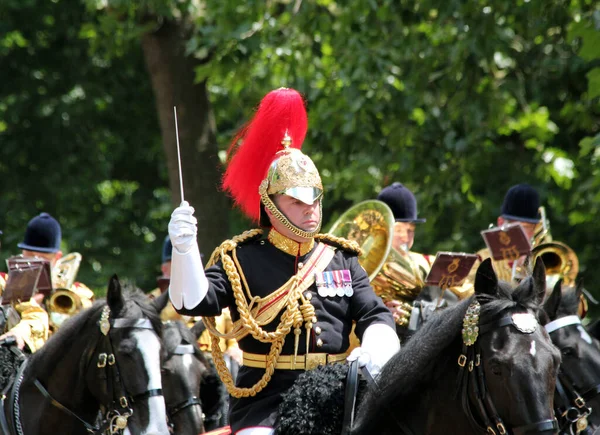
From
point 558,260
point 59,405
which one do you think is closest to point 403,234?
point 558,260

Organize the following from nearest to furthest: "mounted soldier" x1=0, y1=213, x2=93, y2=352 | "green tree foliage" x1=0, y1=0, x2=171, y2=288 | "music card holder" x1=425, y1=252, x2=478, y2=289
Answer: "mounted soldier" x1=0, y1=213, x2=93, y2=352, "music card holder" x1=425, y1=252, x2=478, y2=289, "green tree foliage" x1=0, y1=0, x2=171, y2=288

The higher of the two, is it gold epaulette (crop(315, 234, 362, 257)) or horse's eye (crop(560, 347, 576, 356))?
gold epaulette (crop(315, 234, 362, 257))

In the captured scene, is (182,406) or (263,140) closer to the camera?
(263,140)

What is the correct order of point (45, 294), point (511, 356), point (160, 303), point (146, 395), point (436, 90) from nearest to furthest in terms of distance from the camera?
point (511, 356) < point (146, 395) < point (160, 303) < point (45, 294) < point (436, 90)

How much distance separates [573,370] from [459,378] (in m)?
2.94

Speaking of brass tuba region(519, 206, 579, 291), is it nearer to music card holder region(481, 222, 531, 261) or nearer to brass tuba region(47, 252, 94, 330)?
music card holder region(481, 222, 531, 261)

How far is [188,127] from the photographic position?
1319 centimetres

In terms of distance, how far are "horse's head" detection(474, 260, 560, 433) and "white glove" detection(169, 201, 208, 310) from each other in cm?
103

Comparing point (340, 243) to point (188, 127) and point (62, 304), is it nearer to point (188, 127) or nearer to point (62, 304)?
point (62, 304)

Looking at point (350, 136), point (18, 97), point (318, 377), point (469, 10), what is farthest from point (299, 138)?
point (18, 97)

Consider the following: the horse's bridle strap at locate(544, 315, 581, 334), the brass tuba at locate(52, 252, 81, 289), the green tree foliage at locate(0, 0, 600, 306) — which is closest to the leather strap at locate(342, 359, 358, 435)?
the horse's bridle strap at locate(544, 315, 581, 334)

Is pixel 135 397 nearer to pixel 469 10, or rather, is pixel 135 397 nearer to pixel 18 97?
pixel 469 10

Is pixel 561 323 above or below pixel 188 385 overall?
above

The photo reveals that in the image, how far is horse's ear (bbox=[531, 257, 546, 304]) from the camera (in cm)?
449
